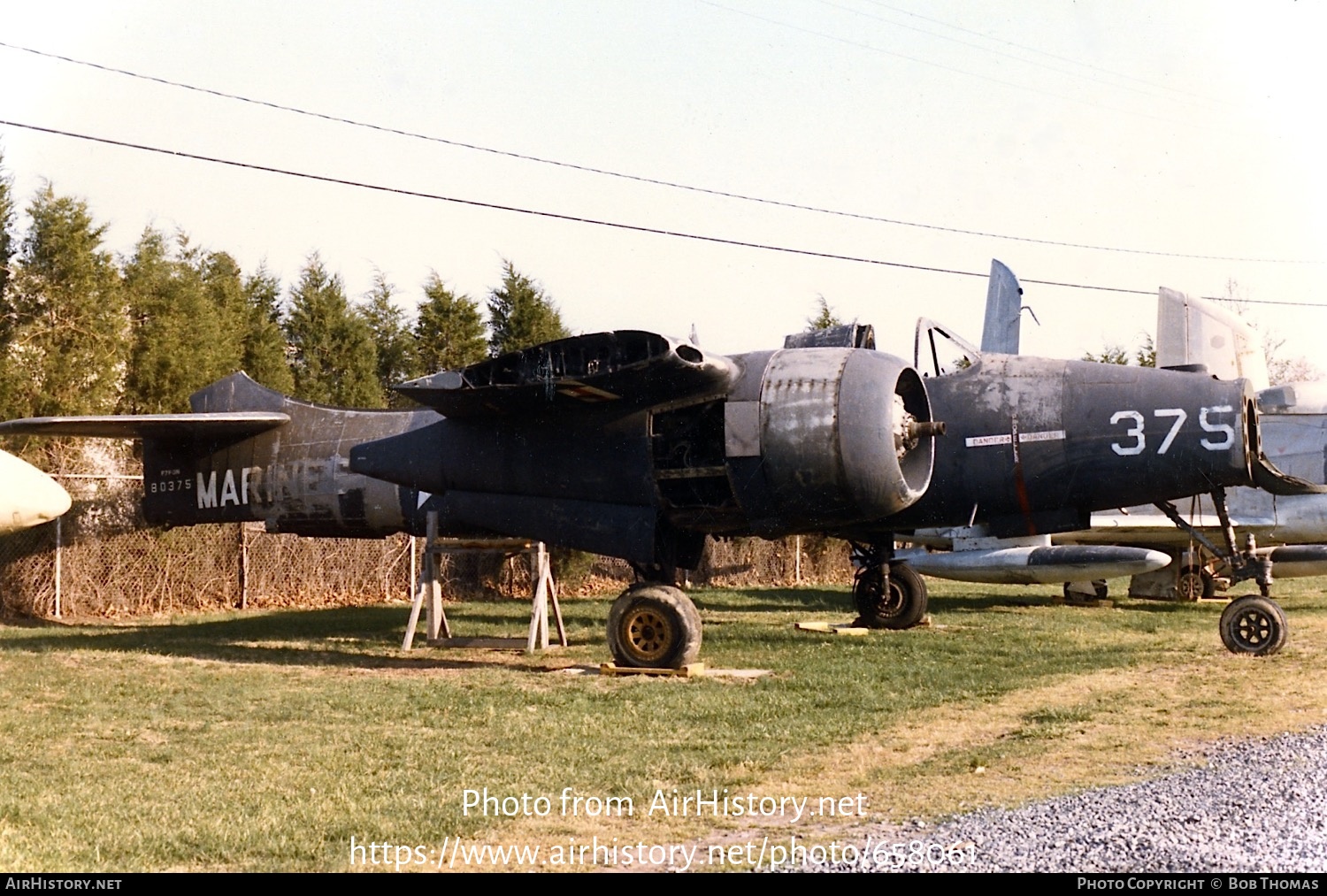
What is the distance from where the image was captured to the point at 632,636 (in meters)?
11.5

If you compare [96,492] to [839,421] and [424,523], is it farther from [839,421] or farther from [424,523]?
[839,421]

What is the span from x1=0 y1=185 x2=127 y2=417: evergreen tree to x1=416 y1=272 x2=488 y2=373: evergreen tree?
659 centimetres

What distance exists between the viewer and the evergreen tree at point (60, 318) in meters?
17.7

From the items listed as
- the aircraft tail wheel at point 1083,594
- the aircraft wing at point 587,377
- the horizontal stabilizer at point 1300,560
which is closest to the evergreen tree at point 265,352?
the aircraft wing at point 587,377

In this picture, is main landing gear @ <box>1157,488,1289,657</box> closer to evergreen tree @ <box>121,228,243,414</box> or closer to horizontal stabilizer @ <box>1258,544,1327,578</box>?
horizontal stabilizer @ <box>1258,544,1327,578</box>

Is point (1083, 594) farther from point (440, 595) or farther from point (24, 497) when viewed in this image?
point (24, 497)

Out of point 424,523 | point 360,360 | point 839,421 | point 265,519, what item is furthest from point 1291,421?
point 360,360

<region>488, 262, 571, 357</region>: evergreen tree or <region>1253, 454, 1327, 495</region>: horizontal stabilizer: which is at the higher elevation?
<region>488, 262, 571, 357</region>: evergreen tree

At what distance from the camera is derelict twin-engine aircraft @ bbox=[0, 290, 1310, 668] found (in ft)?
35.2

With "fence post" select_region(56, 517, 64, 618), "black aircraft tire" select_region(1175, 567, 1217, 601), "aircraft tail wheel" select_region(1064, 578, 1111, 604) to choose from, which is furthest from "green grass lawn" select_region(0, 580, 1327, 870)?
"aircraft tail wheel" select_region(1064, 578, 1111, 604)

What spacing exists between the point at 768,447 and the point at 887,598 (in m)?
5.30

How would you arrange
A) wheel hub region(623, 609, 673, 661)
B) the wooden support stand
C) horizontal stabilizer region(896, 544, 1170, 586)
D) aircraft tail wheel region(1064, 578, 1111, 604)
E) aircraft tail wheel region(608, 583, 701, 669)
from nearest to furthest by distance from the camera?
1. aircraft tail wheel region(608, 583, 701, 669)
2. wheel hub region(623, 609, 673, 661)
3. the wooden support stand
4. horizontal stabilizer region(896, 544, 1170, 586)
5. aircraft tail wheel region(1064, 578, 1111, 604)

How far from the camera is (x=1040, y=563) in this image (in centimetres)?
1862
